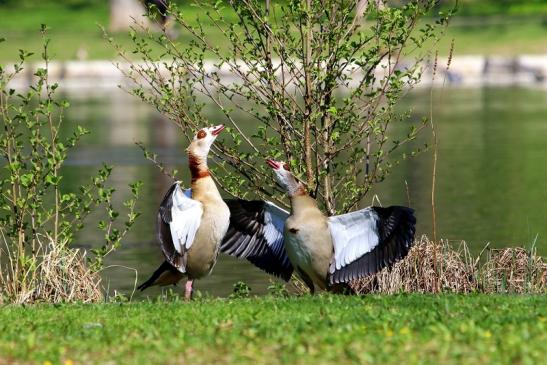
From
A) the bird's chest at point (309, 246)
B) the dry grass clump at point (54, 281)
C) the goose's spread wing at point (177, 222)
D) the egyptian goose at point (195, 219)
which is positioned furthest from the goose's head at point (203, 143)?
the dry grass clump at point (54, 281)

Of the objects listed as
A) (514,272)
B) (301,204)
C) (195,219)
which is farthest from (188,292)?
(514,272)

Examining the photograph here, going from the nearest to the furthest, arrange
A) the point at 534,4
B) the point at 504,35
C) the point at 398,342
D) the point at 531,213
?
the point at 398,342, the point at 531,213, the point at 504,35, the point at 534,4

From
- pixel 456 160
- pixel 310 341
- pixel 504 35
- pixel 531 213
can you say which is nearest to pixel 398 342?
pixel 310 341

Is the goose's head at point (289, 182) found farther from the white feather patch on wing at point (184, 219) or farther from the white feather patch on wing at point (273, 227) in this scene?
the white feather patch on wing at point (184, 219)

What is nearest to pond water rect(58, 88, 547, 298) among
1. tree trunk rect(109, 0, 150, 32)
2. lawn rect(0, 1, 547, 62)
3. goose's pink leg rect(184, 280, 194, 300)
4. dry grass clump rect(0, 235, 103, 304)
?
A: dry grass clump rect(0, 235, 103, 304)

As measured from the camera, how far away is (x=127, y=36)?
5275 cm

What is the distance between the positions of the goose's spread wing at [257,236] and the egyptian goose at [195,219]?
61 cm

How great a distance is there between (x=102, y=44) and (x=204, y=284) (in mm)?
39000

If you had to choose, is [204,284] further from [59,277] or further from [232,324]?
[232,324]

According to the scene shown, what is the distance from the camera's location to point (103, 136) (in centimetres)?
3216

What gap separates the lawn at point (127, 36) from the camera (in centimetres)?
4934

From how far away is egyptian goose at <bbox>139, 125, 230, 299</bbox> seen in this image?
420 inches

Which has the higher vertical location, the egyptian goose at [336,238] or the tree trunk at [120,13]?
the egyptian goose at [336,238]

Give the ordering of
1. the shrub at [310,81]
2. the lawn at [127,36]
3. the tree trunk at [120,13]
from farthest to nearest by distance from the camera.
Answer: the tree trunk at [120,13] < the lawn at [127,36] < the shrub at [310,81]
